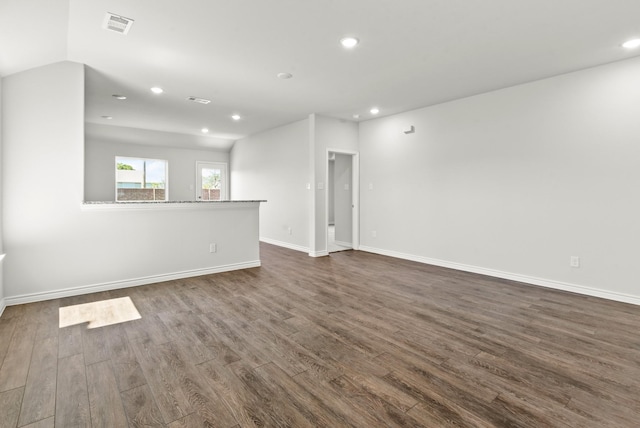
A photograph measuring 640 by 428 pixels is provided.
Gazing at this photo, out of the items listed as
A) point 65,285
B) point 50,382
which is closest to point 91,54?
point 65,285

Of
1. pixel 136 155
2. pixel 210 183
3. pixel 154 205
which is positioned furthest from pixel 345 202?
pixel 136 155

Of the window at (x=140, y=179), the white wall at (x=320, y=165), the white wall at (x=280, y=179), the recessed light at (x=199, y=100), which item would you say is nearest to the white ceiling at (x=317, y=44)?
the recessed light at (x=199, y=100)

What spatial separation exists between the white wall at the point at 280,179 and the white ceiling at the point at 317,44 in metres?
1.62

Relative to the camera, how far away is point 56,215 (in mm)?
3518

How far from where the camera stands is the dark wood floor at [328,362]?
1702mm

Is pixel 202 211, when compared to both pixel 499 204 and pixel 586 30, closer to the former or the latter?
pixel 499 204

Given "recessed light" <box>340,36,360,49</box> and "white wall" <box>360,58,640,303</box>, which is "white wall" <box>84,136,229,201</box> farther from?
"recessed light" <box>340,36,360,49</box>

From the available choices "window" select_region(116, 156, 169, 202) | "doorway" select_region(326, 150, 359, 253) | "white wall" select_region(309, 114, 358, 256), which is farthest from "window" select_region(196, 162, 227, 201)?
"white wall" select_region(309, 114, 358, 256)

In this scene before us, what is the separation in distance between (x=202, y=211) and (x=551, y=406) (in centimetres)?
420

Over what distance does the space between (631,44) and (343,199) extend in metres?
4.76

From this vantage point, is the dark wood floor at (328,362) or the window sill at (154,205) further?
the window sill at (154,205)

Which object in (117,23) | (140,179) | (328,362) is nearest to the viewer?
(328,362)

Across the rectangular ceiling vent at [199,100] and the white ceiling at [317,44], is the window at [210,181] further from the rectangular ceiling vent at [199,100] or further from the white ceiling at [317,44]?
the white ceiling at [317,44]

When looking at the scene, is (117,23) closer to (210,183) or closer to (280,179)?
(280,179)
